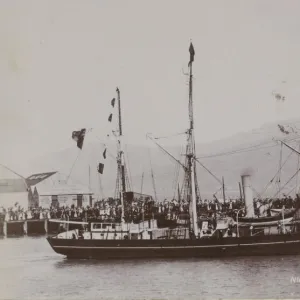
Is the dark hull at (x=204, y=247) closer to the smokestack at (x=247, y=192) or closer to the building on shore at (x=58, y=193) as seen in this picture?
the smokestack at (x=247, y=192)

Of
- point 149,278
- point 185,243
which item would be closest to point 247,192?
point 185,243

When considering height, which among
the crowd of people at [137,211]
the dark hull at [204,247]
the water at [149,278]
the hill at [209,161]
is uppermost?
the hill at [209,161]

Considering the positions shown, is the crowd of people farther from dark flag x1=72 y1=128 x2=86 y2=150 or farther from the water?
dark flag x1=72 y1=128 x2=86 y2=150

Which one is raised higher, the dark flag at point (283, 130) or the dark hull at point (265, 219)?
the dark flag at point (283, 130)

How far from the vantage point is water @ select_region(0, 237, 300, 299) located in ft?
18.5

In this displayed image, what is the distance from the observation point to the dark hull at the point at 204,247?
7.82 metres

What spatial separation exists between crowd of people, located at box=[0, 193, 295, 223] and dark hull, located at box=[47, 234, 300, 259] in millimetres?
1366

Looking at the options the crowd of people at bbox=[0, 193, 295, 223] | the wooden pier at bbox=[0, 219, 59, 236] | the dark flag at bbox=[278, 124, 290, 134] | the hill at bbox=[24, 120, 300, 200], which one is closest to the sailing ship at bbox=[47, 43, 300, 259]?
the hill at bbox=[24, 120, 300, 200]

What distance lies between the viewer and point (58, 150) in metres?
6.38

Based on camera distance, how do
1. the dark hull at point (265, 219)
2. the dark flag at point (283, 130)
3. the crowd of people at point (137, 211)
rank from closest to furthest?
the dark flag at point (283, 130) < the dark hull at point (265, 219) < the crowd of people at point (137, 211)

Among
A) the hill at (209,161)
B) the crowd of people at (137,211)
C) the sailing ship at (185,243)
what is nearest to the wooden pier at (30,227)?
the crowd of people at (137,211)

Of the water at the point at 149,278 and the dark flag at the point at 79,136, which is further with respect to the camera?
the dark flag at the point at 79,136

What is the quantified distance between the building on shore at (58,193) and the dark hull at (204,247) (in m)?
1.34

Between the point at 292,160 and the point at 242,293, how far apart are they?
108 inches
